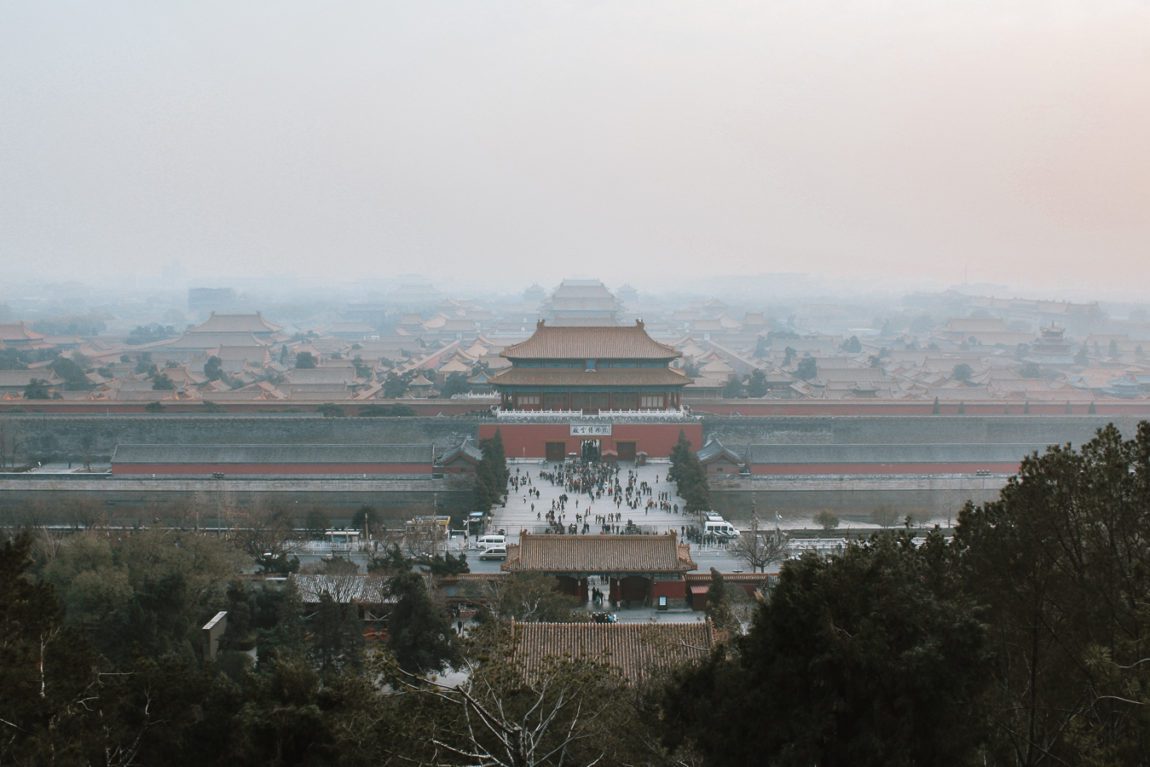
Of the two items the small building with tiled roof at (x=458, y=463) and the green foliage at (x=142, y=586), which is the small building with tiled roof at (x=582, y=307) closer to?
the small building with tiled roof at (x=458, y=463)

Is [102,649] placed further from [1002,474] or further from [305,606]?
[1002,474]

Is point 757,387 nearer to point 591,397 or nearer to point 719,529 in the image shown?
point 591,397

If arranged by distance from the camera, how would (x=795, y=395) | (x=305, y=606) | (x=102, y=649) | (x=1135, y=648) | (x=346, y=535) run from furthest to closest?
(x=795, y=395) < (x=346, y=535) < (x=305, y=606) < (x=102, y=649) < (x=1135, y=648)

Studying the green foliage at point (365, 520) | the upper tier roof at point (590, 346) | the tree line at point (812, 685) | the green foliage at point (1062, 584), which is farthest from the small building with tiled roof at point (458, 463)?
the green foliage at point (1062, 584)

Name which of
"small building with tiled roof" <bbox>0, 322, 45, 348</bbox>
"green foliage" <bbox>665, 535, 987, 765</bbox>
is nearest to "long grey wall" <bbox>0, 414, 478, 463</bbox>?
"green foliage" <bbox>665, 535, 987, 765</bbox>

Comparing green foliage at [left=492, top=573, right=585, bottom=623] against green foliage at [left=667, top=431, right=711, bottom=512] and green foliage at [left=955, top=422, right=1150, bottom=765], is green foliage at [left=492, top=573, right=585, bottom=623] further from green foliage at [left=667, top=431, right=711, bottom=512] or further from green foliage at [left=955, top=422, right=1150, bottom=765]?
green foliage at [left=667, top=431, right=711, bottom=512]

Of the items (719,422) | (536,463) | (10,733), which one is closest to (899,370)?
(719,422)

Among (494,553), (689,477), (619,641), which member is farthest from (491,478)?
(619,641)
